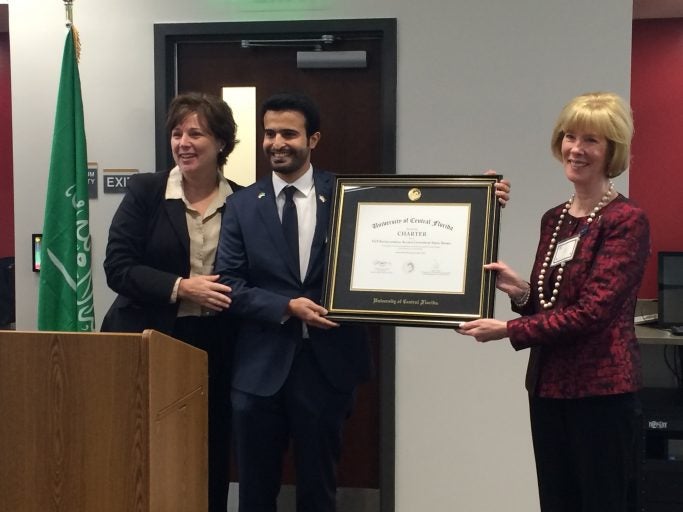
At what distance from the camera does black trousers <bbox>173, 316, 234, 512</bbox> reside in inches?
94.1

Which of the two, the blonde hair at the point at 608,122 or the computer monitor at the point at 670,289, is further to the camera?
the computer monitor at the point at 670,289

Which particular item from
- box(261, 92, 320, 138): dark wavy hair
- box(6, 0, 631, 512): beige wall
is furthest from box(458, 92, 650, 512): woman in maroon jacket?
box(6, 0, 631, 512): beige wall

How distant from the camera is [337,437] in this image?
2.25 metres

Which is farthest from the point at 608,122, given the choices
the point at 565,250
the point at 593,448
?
the point at 593,448

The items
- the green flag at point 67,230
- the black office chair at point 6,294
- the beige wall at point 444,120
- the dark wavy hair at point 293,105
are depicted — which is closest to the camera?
the dark wavy hair at point 293,105

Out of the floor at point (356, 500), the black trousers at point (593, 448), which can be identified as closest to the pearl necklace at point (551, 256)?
the black trousers at point (593, 448)

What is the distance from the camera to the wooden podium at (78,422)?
1.50 m

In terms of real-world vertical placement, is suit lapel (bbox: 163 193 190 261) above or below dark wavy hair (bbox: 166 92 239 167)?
below

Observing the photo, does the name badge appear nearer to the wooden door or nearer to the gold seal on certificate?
the gold seal on certificate

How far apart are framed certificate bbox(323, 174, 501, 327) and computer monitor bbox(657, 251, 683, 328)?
195 cm

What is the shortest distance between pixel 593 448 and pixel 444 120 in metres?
1.66

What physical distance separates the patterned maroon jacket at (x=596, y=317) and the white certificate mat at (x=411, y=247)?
280mm

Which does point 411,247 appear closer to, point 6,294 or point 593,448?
point 593,448

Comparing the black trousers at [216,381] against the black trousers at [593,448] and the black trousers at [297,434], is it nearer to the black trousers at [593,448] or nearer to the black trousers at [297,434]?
the black trousers at [297,434]
